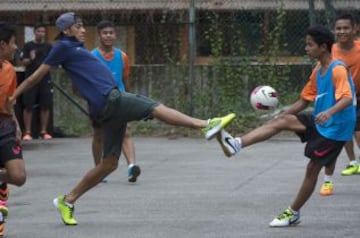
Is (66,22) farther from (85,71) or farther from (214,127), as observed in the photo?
(214,127)

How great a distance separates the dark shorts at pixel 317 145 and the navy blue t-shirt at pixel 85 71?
5.44 ft

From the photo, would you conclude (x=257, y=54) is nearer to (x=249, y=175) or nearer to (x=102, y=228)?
(x=249, y=175)

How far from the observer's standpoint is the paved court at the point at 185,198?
819 centimetres

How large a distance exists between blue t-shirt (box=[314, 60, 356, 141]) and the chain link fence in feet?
26.7

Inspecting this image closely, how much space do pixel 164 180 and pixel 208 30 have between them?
6368mm

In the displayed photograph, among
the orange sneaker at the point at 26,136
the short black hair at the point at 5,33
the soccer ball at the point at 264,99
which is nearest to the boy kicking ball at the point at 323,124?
the soccer ball at the point at 264,99

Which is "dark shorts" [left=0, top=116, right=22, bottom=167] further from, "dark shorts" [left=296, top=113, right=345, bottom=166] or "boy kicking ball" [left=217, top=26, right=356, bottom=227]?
"dark shorts" [left=296, top=113, right=345, bottom=166]

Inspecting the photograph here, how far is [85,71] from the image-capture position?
8.58 meters

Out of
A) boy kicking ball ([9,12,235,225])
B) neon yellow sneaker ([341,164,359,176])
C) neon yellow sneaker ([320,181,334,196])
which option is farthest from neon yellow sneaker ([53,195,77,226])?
neon yellow sneaker ([341,164,359,176])

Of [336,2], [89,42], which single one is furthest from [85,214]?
[89,42]

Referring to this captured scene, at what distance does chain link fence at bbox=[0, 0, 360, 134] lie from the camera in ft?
55.1

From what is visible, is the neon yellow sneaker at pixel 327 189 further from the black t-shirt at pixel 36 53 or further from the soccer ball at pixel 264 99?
the black t-shirt at pixel 36 53

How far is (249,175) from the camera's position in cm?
1162

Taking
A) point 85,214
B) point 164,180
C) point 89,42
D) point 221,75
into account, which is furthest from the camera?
point 89,42
